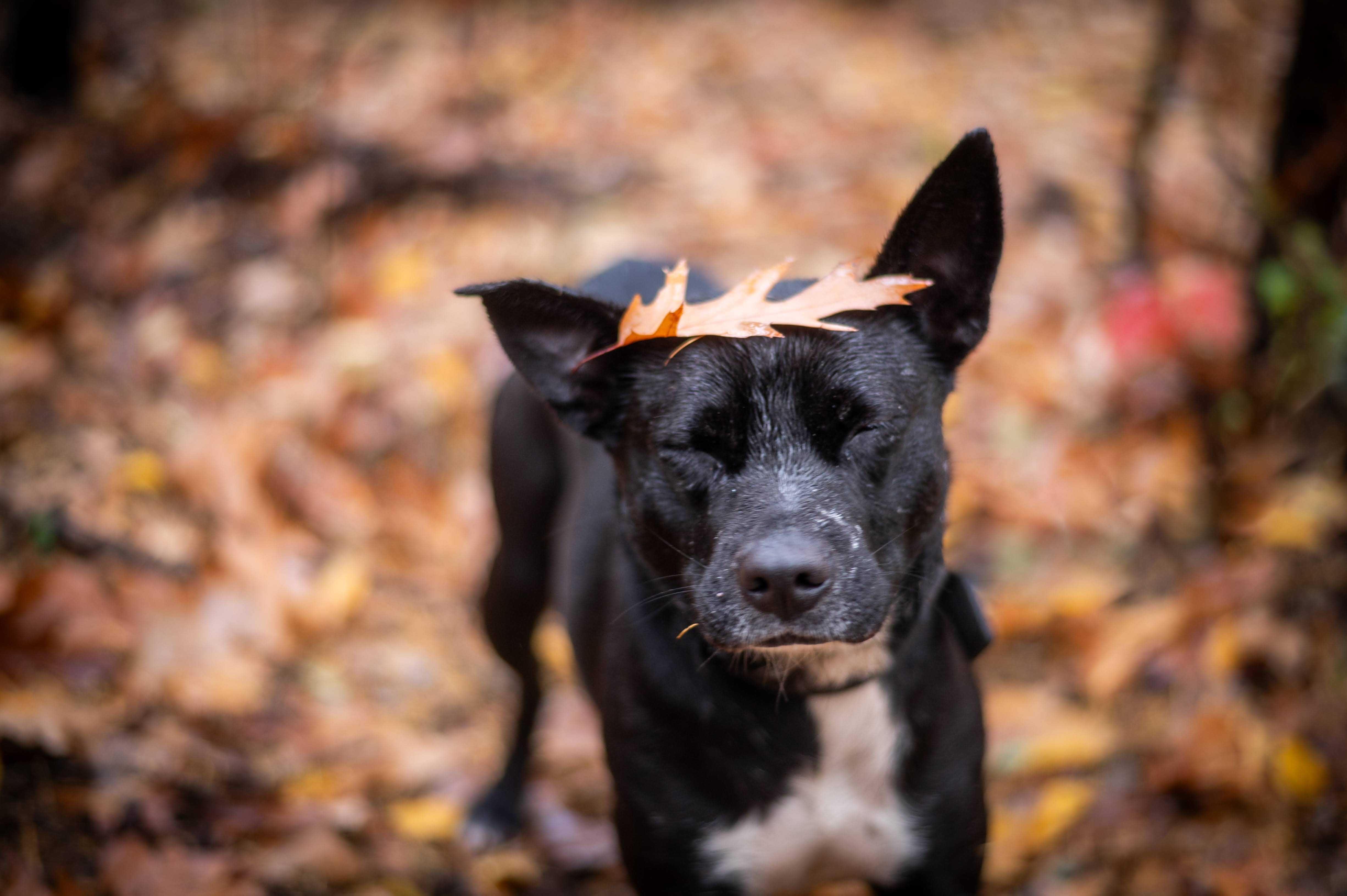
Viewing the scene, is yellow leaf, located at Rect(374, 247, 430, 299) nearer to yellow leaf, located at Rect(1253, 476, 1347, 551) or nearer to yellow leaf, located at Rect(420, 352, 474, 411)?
yellow leaf, located at Rect(420, 352, 474, 411)

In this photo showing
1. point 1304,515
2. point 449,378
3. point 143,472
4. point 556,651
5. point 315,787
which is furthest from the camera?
point 449,378

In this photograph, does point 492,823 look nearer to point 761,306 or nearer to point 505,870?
point 505,870

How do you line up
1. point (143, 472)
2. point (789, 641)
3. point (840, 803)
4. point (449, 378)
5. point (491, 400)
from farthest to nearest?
point (449, 378)
point (491, 400)
point (143, 472)
point (840, 803)
point (789, 641)

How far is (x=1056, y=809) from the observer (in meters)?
3.36

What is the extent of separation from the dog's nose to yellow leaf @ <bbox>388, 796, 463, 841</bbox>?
6.56 feet

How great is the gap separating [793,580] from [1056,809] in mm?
1828

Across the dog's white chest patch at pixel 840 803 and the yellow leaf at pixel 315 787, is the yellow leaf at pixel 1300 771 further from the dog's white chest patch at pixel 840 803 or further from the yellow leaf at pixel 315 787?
the yellow leaf at pixel 315 787

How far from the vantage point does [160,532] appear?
4.46 metres

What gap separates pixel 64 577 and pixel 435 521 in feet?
4.93

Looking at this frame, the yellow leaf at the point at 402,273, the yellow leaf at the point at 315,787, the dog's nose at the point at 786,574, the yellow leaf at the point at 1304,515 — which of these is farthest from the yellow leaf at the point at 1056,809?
the yellow leaf at the point at 402,273

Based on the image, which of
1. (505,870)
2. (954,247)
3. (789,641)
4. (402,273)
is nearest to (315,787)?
(505,870)

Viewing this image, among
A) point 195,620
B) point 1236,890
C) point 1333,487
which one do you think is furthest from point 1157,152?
point 195,620

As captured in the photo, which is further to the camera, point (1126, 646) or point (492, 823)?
point (1126, 646)

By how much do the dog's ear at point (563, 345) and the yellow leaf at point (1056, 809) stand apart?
1.90 metres
